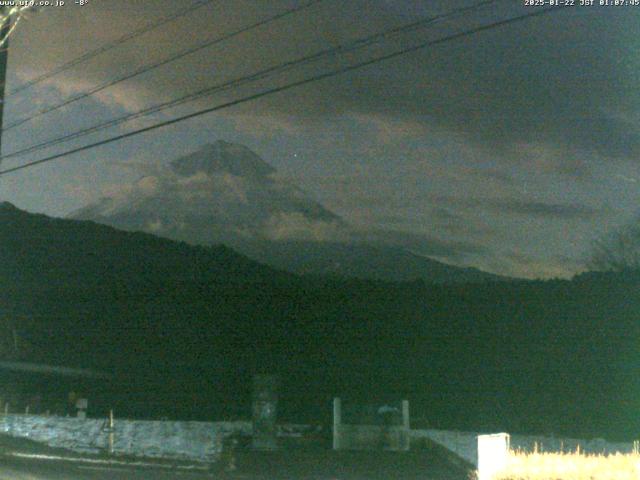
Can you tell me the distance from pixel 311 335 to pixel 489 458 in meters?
25.7

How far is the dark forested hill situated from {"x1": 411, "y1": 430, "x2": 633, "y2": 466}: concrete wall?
8.19 feet

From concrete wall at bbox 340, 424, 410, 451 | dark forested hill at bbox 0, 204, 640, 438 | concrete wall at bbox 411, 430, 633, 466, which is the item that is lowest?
concrete wall at bbox 411, 430, 633, 466

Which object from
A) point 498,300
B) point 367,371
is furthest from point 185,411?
point 498,300

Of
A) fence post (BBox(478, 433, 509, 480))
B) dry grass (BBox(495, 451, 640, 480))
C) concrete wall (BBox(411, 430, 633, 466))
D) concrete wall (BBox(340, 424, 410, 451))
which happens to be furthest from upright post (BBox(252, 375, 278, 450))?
dry grass (BBox(495, 451, 640, 480))

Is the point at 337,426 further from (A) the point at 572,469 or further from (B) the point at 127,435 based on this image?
(A) the point at 572,469

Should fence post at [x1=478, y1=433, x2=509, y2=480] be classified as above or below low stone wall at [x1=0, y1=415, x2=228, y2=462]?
above

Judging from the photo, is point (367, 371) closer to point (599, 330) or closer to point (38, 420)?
point (599, 330)

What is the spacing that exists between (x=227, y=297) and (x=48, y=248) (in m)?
15.4

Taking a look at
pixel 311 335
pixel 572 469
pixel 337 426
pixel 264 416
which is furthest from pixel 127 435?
pixel 572 469

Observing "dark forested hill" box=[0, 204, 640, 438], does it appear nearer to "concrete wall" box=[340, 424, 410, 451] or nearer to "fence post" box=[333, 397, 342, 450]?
"fence post" box=[333, 397, 342, 450]

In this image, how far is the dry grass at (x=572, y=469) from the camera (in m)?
11.4

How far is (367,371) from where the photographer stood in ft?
117

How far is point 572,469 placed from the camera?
39.2 ft

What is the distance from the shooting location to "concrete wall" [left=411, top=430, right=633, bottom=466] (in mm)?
23734
